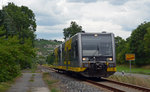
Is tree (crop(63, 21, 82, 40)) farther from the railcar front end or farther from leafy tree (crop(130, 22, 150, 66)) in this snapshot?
the railcar front end

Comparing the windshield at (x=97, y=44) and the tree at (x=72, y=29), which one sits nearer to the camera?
the windshield at (x=97, y=44)

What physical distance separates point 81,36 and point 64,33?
63712 millimetres

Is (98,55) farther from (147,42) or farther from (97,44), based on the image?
(147,42)

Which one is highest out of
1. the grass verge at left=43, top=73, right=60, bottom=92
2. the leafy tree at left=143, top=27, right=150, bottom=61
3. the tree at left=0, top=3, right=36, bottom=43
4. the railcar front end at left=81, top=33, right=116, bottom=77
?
the tree at left=0, top=3, right=36, bottom=43

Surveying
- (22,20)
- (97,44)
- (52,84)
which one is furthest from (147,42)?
(52,84)

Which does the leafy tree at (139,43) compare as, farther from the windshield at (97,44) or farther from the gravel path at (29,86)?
the gravel path at (29,86)

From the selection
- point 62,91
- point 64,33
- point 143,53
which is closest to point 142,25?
point 143,53

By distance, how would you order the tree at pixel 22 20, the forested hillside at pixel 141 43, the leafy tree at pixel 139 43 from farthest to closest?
→ the leafy tree at pixel 139 43, the forested hillside at pixel 141 43, the tree at pixel 22 20

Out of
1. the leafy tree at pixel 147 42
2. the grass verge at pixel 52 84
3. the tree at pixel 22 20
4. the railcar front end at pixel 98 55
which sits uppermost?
the tree at pixel 22 20

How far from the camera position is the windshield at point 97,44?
2134 centimetres

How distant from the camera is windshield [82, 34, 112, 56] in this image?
21344 millimetres

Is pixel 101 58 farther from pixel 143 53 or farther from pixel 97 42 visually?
pixel 143 53

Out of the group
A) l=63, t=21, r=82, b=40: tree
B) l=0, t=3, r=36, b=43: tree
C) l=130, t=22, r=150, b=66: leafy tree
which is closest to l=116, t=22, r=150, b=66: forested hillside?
l=130, t=22, r=150, b=66: leafy tree

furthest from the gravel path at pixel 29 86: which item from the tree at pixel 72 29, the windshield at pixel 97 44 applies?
the tree at pixel 72 29
